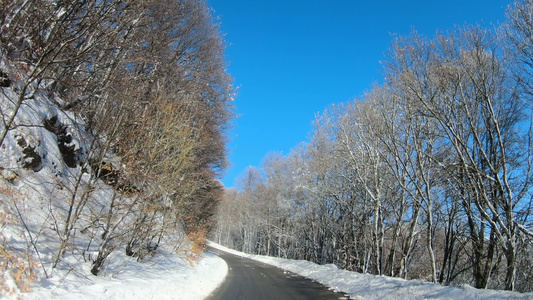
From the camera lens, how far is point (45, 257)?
17.9ft

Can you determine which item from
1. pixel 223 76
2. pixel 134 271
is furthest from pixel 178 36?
pixel 134 271

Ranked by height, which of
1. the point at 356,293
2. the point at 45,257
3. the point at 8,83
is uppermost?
the point at 8,83

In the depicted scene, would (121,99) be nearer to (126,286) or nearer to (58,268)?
(58,268)

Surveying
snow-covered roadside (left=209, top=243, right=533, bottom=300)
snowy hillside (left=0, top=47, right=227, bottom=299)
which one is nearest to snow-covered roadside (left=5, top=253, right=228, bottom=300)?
snowy hillside (left=0, top=47, right=227, bottom=299)

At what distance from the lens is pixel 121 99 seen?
7.49 m

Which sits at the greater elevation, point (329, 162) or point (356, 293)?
point (329, 162)

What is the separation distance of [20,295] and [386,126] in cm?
1404

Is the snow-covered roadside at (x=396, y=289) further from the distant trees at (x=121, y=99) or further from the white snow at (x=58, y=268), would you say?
the distant trees at (x=121, y=99)

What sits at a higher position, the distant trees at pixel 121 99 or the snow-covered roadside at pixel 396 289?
the distant trees at pixel 121 99

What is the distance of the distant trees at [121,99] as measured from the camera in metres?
5.79

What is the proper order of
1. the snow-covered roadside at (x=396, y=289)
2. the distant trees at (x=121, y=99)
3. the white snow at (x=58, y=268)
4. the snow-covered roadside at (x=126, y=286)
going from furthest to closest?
the snow-covered roadside at (x=396, y=289) → the distant trees at (x=121, y=99) → the white snow at (x=58, y=268) → the snow-covered roadside at (x=126, y=286)

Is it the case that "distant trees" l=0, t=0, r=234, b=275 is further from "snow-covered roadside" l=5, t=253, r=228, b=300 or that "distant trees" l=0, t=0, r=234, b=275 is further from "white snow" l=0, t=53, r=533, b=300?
"snow-covered roadside" l=5, t=253, r=228, b=300

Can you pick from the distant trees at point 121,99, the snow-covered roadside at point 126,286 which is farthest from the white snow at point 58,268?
the distant trees at point 121,99

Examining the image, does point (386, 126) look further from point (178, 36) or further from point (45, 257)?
point (45, 257)
